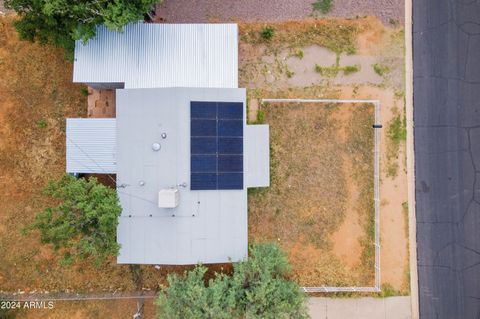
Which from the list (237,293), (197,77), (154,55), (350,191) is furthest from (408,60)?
(237,293)

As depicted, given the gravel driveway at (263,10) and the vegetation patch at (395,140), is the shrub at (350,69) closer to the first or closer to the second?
the gravel driveway at (263,10)

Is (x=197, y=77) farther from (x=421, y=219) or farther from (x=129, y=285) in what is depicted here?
(x=421, y=219)

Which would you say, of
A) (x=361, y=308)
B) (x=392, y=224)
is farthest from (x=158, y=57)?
(x=361, y=308)

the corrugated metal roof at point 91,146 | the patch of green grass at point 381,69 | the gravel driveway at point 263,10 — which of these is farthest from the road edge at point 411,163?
the corrugated metal roof at point 91,146

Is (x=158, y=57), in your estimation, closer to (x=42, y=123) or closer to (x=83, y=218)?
(x=42, y=123)

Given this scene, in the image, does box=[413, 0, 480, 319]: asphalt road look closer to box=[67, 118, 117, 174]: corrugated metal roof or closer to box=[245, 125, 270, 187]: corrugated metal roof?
box=[245, 125, 270, 187]: corrugated metal roof

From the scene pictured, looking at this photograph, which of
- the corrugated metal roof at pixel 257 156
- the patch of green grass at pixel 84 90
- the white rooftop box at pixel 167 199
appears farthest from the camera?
the patch of green grass at pixel 84 90
